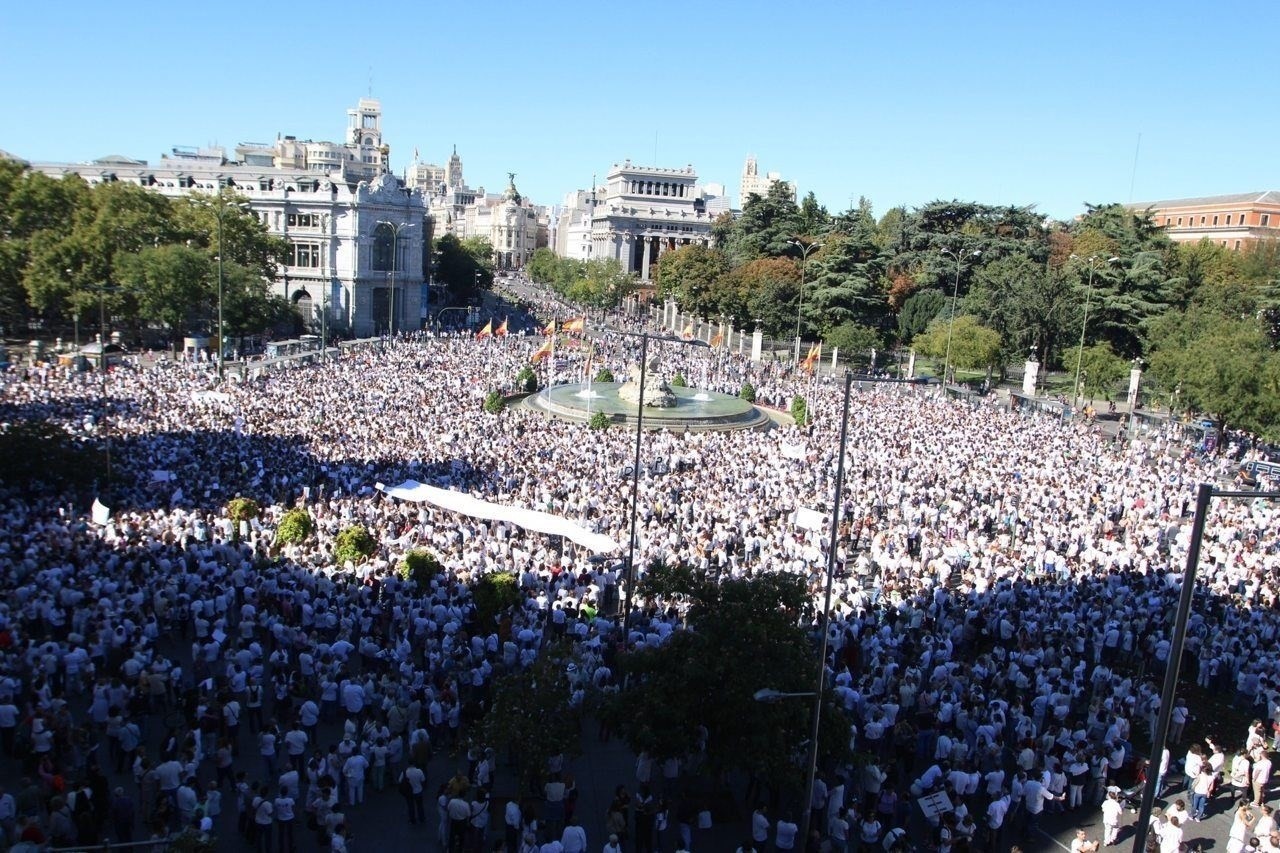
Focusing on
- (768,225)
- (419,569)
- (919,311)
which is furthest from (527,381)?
(768,225)

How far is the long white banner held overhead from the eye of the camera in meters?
18.1

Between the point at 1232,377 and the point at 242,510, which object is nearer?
the point at 242,510

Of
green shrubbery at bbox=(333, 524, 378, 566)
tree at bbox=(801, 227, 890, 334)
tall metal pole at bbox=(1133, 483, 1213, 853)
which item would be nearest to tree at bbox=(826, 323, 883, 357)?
tree at bbox=(801, 227, 890, 334)

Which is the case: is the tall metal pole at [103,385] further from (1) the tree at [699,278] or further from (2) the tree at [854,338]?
(1) the tree at [699,278]

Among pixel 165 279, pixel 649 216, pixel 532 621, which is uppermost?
pixel 649 216

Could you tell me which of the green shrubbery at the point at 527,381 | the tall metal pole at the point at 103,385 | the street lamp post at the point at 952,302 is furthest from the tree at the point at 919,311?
the tall metal pole at the point at 103,385

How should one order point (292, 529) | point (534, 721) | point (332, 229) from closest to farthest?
point (534, 721) < point (292, 529) < point (332, 229)

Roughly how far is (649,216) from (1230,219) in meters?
→ 60.7

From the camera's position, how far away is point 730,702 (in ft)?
33.0

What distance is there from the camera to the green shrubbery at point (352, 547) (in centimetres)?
1734

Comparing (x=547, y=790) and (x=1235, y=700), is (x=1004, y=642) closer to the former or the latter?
(x=1235, y=700)

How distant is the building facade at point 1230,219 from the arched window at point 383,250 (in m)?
60.8

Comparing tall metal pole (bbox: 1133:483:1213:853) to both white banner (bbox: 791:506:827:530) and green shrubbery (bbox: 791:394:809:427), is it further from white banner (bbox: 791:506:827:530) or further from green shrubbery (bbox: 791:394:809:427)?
green shrubbery (bbox: 791:394:809:427)

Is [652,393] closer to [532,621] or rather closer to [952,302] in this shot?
[532,621]
